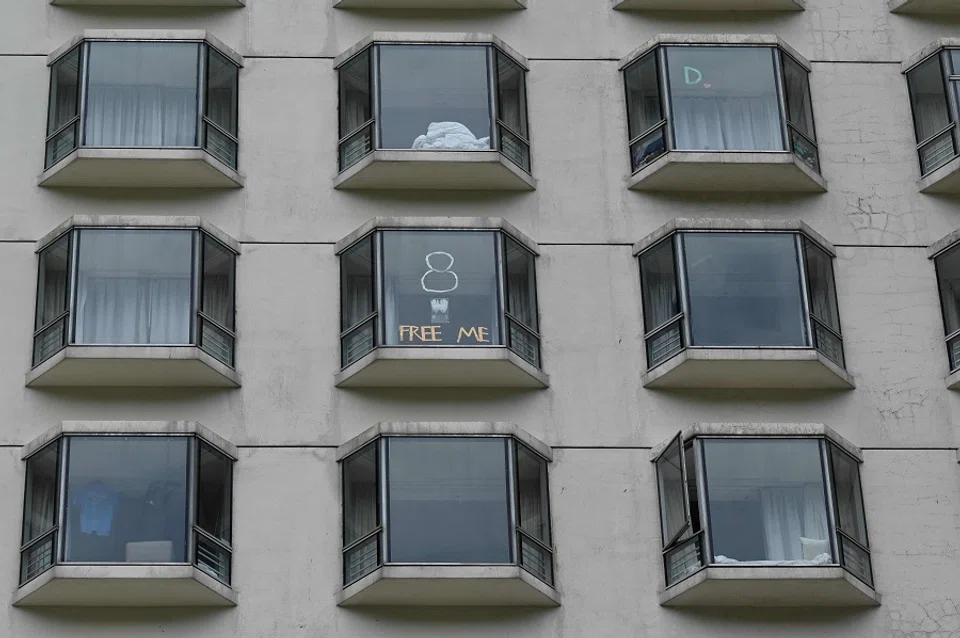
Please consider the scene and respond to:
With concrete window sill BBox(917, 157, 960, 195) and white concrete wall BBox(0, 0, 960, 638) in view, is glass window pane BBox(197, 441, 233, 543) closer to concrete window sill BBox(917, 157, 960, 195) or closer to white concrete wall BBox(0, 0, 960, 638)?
white concrete wall BBox(0, 0, 960, 638)

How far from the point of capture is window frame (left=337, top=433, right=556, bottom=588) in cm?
3070

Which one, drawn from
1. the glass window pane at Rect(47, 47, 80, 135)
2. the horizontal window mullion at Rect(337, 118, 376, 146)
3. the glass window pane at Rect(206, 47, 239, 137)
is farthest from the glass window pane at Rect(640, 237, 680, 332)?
the glass window pane at Rect(47, 47, 80, 135)

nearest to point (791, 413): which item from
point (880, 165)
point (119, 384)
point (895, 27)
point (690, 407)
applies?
point (690, 407)

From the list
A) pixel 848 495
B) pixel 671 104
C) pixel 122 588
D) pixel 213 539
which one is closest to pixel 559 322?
pixel 671 104

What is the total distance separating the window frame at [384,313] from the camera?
32531mm

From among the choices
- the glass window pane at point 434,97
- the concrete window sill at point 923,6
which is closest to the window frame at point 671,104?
the concrete window sill at point 923,6

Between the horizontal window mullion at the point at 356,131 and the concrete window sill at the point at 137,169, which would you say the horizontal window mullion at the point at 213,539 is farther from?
the horizontal window mullion at the point at 356,131

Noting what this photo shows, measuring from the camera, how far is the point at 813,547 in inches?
1227

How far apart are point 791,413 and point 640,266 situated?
3555mm

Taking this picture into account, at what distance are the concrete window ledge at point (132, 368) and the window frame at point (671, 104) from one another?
8.16 metres

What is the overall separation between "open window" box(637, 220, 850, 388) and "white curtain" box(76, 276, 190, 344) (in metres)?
7.68

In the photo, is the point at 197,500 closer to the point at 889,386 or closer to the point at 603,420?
the point at 603,420

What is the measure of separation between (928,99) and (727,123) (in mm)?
3757

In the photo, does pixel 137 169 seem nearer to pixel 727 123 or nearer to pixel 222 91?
pixel 222 91
